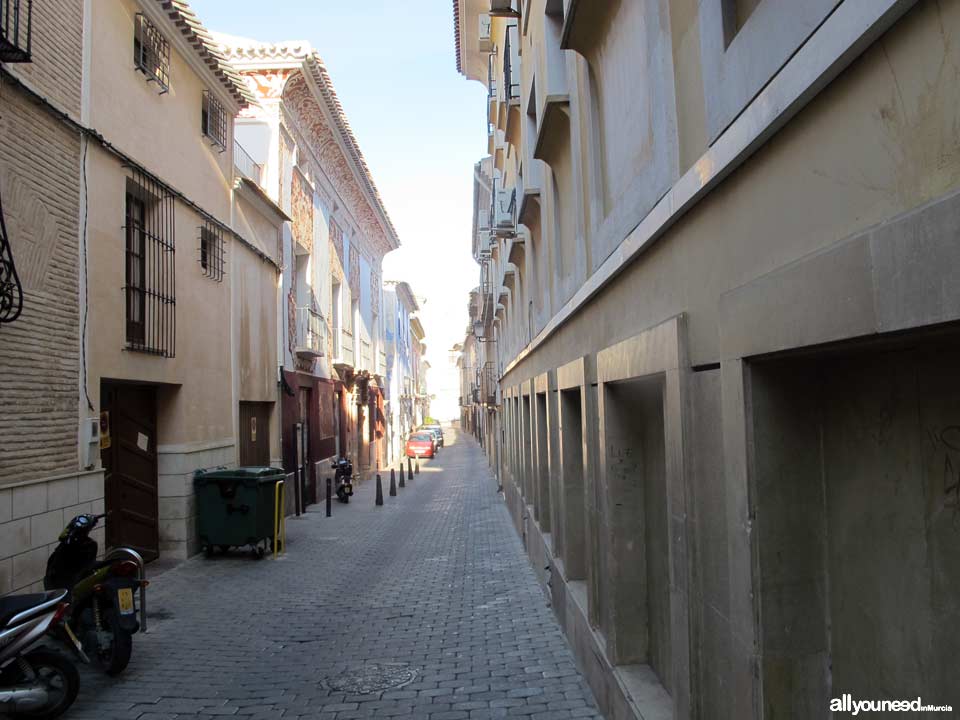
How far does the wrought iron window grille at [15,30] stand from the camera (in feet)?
20.2

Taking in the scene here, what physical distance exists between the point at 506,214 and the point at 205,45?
5555mm

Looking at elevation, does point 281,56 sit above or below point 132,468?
above

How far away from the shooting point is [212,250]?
1192 centimetres

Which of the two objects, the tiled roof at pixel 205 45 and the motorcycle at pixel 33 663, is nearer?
the motorcycle at pixel 33 663

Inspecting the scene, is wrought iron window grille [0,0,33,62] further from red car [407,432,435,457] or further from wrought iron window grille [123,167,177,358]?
red car [407,432,435,457]

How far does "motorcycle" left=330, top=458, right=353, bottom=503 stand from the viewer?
18.9 meters

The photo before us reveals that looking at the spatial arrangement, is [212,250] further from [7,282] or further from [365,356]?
[365,356]

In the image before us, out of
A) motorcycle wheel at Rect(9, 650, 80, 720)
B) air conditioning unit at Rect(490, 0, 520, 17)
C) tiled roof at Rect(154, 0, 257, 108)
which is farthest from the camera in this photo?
air conditioning unit at Rect(490, 0, 520, 17)

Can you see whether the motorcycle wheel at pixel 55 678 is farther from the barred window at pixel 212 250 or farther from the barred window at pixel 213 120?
the barred window at pixel 213 120

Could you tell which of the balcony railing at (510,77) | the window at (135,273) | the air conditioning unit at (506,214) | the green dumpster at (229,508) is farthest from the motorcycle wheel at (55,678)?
the air conditioning unit at (506,214)

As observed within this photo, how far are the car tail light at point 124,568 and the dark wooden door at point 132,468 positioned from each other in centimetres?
331

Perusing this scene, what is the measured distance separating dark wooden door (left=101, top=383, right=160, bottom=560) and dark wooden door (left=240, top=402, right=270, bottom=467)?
2942 mm

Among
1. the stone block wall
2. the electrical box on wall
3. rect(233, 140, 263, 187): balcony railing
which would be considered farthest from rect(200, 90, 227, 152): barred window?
the stone block wall

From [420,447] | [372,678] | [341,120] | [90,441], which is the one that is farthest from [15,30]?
[420,447]
